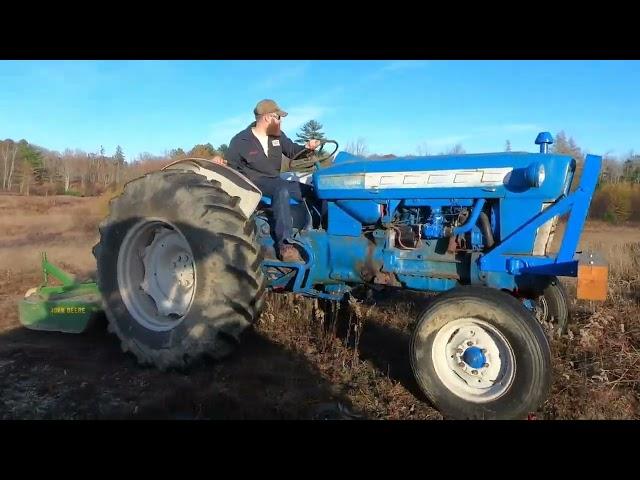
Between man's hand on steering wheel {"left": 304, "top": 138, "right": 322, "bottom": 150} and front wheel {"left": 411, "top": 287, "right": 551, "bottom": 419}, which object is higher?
man's hand on steering wheel {"left": 304, "top": 138, "right": 322, "bottom": 150}

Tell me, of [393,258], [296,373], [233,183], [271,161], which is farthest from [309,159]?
[296,373]

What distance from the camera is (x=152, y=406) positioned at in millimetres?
3541

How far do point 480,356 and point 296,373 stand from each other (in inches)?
55.6

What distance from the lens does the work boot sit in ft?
15.2

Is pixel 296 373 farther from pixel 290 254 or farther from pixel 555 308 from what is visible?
pixel 555 308

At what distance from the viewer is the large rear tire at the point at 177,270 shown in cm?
394

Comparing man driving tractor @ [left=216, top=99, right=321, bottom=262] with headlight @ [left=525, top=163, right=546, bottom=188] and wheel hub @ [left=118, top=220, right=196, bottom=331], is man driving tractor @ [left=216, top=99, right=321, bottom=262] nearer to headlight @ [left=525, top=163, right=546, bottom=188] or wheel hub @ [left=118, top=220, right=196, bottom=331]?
wheel hub @ [left=118, top=220, right=196, bottom=331]

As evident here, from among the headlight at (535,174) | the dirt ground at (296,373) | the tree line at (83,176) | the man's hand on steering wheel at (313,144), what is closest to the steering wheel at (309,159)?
the man's hand on steering wheel at (313,144)

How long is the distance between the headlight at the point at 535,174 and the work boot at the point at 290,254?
1987mm

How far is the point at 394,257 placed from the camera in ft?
13.8

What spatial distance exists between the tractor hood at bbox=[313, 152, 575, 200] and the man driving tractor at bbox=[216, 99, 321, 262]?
0.35 metres

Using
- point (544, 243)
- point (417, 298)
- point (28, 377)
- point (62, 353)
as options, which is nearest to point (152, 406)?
point (28, 377)

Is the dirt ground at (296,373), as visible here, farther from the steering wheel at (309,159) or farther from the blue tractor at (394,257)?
the steering wheel at (309,159)

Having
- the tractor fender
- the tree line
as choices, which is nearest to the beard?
the tractor fender
